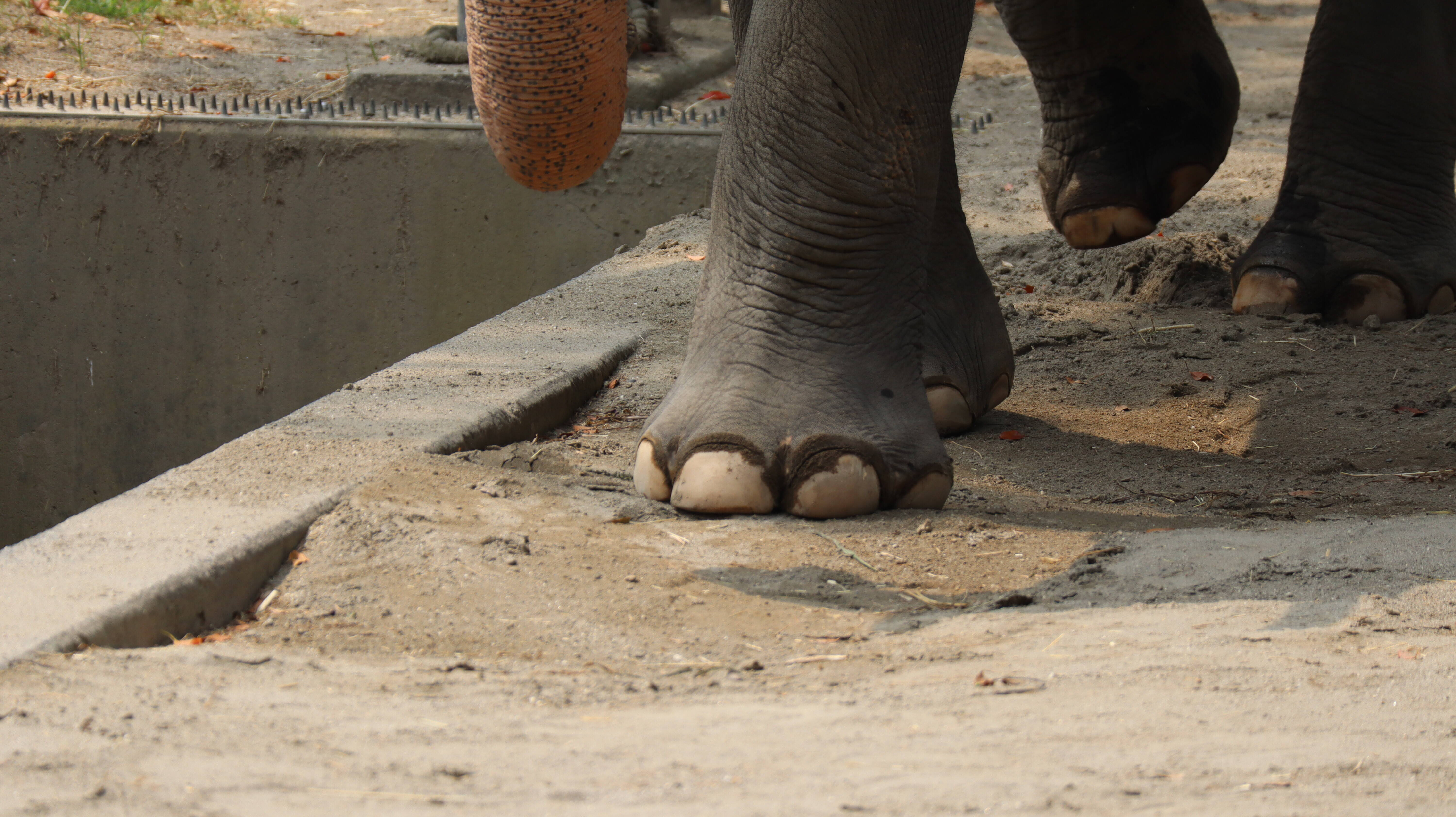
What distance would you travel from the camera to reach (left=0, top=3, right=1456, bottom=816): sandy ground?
44.9 inches

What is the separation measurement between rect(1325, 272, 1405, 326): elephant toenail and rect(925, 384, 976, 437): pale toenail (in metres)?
1.12

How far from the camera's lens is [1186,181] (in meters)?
3.21

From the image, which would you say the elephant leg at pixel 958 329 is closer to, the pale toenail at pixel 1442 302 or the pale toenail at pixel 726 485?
the pale toenail at pixel 726 485

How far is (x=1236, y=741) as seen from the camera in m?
1.22

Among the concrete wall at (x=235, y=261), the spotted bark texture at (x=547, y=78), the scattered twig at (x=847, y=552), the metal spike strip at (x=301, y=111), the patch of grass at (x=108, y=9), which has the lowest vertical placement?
the concrete wall at (x=235, y=261)

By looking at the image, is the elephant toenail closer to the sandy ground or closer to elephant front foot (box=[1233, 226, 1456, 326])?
elephant front foot (box=[1233, 226, 1456, 326])

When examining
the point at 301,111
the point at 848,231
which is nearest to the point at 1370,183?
the point at 848,231

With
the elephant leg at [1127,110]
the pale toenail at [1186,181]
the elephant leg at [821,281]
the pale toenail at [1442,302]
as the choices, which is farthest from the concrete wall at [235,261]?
the elephant leg at [821,281]

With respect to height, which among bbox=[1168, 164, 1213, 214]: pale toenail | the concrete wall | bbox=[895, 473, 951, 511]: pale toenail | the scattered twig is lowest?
the concrete wall

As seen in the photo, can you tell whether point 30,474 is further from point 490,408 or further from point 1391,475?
point 1391,475

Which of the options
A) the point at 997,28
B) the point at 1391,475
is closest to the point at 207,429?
the point at 1391,475

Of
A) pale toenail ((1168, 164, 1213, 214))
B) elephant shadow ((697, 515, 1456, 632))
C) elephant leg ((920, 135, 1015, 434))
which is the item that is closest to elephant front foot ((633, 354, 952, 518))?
elephant shadow ((697, 515, 1456, 632))

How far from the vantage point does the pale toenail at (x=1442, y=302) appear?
10.5ft

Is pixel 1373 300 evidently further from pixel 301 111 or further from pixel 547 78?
pixel 301 111
